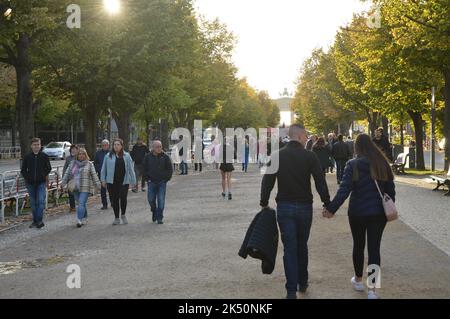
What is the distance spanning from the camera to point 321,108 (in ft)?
218

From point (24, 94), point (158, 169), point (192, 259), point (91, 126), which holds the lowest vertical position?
point (192, 259)

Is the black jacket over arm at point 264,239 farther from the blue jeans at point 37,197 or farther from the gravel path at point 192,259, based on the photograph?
the blue jeans at point 37,197

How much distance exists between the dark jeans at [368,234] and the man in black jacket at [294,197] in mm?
577

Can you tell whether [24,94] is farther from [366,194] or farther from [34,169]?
[366,194]

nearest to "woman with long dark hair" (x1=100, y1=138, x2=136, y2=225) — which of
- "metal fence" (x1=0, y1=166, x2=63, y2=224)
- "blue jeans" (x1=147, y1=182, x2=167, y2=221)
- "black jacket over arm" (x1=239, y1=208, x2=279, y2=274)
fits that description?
"blue jeans" (x1=147, y1=182, x2=167, y2=221)

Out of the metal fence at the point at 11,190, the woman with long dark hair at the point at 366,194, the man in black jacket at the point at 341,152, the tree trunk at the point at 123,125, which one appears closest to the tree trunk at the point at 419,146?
the man in black jacket at the point at 341,152

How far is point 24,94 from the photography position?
20750 mm

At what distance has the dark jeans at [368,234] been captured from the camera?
7.38 meters

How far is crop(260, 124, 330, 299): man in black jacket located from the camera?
720cm

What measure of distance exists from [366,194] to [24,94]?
1559 centimetres

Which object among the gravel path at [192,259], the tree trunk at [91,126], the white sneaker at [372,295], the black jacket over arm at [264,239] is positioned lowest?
the gravel path at [192,259]

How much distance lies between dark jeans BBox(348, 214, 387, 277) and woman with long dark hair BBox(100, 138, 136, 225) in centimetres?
759

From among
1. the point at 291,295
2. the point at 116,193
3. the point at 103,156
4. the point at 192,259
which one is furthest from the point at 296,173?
the point at 103,156

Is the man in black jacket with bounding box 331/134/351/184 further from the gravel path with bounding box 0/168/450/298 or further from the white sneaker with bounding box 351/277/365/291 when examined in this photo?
the white sneaker with bounding box 351/277/365/291
